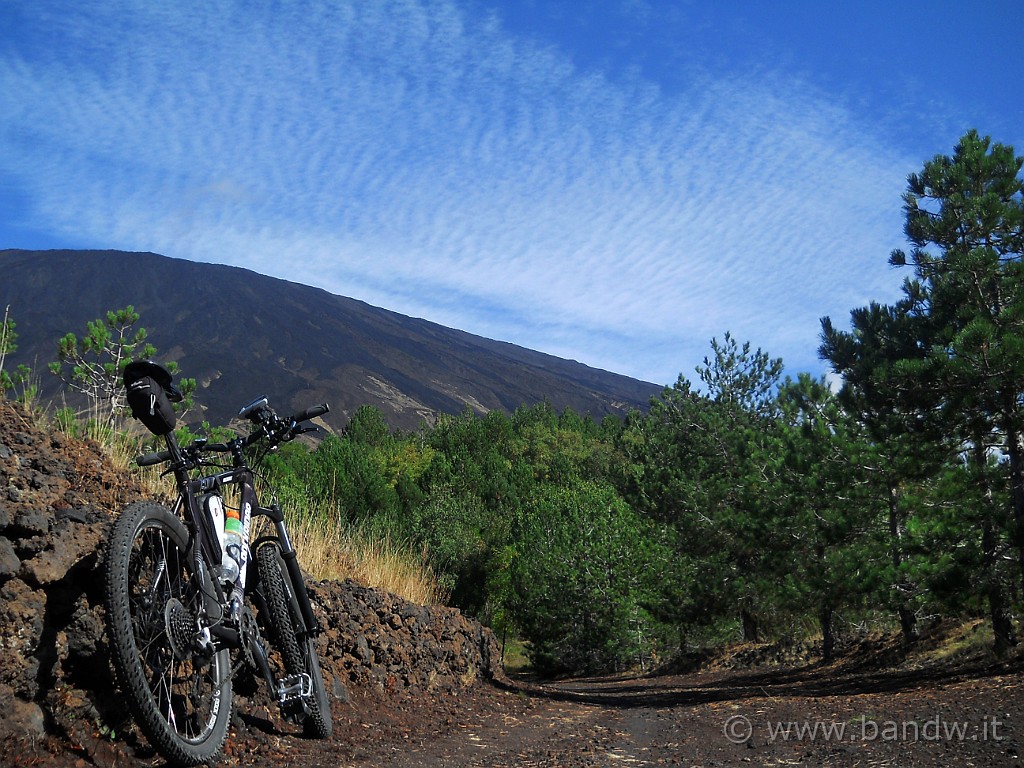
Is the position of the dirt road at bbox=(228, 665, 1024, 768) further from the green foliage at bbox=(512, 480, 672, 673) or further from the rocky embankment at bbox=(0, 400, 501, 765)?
the green foliage at bbox=(512, 480, 672, 673)

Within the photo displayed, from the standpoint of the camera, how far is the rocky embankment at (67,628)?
3355mm

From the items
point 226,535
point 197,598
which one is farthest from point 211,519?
point 197,598

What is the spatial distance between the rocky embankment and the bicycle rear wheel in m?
0.21

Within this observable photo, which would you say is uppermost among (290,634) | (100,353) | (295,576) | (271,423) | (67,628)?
(100,353)

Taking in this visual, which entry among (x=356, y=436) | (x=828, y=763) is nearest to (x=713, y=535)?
(x=828, y=763)

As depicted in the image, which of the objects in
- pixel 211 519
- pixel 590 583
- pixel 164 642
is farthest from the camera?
pixel 590 583

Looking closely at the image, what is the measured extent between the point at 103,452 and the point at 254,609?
175 cm

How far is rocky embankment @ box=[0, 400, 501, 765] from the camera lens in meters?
3.36

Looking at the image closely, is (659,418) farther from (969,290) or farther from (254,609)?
(254,609)

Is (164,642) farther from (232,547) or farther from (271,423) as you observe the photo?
(271,423)

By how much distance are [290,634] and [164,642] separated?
1.29 metres

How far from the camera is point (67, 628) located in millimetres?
3631

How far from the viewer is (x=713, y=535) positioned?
2416 centimetres

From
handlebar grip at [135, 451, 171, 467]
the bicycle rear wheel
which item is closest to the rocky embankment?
the bicycle rear wheel
